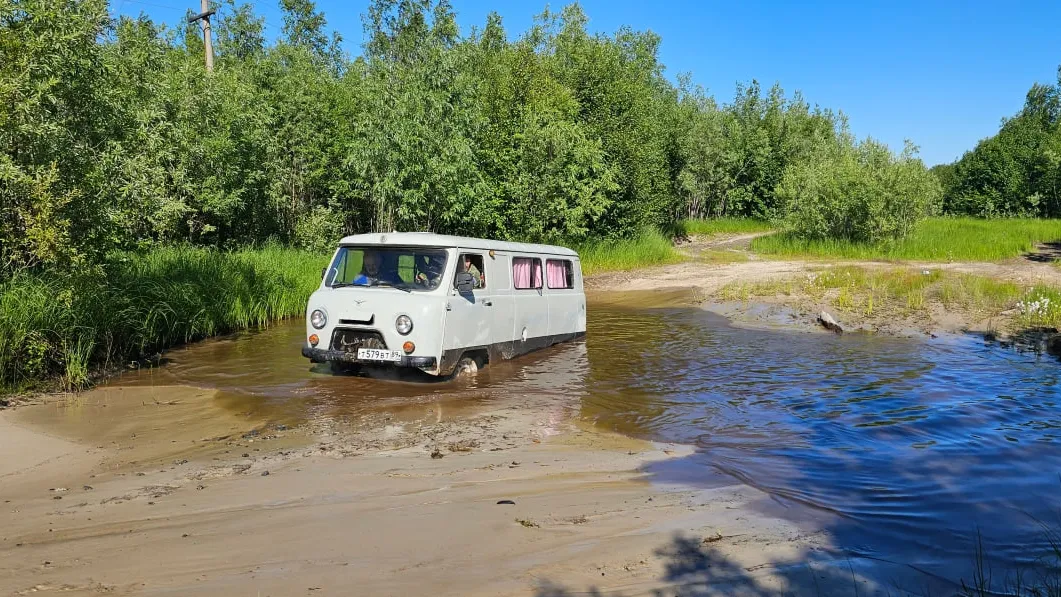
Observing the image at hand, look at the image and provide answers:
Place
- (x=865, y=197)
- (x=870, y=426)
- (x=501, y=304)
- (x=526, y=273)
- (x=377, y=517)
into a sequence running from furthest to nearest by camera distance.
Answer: (x=865, y=197)
(x=526, y=273)
(x=501, y=304)
(x=870, y=426)
(x=377, y=517)

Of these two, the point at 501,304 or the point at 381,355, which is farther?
the point at 501,304

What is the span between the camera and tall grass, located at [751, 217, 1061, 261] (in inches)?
1084

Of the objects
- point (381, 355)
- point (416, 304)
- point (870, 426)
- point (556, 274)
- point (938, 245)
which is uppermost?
point (938, 245)

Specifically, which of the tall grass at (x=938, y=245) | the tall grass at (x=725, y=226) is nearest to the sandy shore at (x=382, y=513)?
the tall grass at (x=938, y=245)

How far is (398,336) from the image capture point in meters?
9.20

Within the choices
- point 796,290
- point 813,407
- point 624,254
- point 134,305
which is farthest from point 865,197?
point 134,305

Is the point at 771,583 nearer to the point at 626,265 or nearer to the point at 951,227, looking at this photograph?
the point at 626,265

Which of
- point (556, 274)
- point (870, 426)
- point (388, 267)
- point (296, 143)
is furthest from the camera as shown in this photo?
point (296, 143)

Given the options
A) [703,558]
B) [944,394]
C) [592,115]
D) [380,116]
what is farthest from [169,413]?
[592,115]

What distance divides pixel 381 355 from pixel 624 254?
69.2ft

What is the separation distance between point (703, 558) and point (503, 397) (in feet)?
17.4

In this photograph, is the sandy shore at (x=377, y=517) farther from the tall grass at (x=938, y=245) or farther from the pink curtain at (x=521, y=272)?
the tall grass at (x=938, y=245)

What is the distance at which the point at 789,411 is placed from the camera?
895 cm

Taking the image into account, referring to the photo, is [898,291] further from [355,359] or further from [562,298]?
[355,359]
